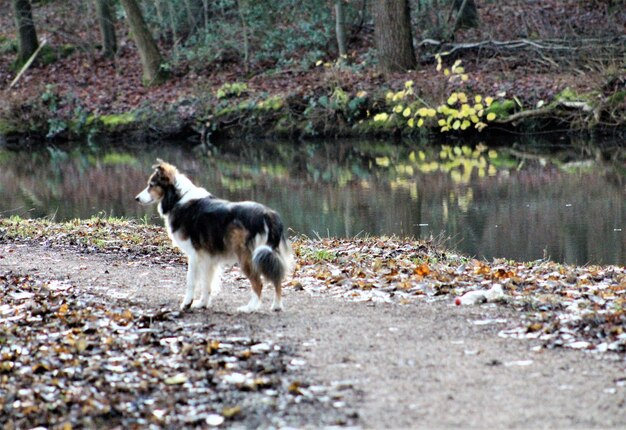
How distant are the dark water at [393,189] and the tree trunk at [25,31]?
34.0 ft

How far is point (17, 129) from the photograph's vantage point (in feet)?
122

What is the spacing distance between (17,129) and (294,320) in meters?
31.0

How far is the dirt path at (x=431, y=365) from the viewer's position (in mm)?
5848

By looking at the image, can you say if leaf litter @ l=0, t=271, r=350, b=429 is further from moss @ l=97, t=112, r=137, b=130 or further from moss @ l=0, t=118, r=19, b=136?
moss @ l=0, t=118, r=19, b=136

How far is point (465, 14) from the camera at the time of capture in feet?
120

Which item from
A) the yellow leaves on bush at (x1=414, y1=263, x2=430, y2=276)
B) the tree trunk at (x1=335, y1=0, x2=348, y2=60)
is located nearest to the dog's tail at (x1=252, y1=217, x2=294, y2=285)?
the yellow leaves on bush at (x1=414, y1=263, x2=430, y2=276)

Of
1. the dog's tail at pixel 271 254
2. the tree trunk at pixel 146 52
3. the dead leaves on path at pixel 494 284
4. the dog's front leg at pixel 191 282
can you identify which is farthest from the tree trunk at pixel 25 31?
the dog's tail at pixel 271 254

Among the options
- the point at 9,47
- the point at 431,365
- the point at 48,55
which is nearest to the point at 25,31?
the point at 48,55

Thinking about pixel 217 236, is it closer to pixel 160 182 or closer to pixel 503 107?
pixel 160 182

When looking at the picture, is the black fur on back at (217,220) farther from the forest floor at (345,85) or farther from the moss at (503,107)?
the moss at (503,107)

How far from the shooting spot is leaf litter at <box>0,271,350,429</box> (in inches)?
238

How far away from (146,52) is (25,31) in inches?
318

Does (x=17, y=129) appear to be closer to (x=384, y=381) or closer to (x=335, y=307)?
(x=335, y=307)

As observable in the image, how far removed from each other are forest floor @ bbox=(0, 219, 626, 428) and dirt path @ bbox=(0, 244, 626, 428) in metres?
0.02
